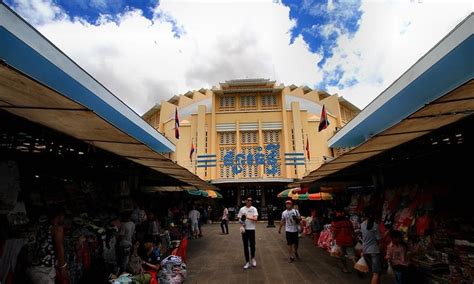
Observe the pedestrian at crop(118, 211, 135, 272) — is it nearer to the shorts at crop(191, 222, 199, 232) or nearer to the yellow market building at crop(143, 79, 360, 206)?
the shorts at crop(191, 222, 199, 232)

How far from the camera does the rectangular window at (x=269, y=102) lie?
25.4m

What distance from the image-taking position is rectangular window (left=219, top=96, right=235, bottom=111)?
25.5 metres

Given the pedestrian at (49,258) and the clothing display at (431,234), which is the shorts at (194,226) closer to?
the clothing display at (431,234)

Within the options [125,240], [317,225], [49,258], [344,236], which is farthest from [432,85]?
[49,258]

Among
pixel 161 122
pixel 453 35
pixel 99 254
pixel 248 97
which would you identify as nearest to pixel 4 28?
pixel 99 254

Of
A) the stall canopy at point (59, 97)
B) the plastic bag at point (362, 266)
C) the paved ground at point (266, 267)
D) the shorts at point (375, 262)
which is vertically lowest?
the paved ground at point (266, 267)

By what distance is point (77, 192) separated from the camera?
4.94m

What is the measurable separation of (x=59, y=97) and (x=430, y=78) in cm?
866

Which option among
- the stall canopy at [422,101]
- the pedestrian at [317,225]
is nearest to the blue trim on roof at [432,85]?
the stall canopy at [422,101]

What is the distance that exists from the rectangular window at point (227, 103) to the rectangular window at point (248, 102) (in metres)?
0.84

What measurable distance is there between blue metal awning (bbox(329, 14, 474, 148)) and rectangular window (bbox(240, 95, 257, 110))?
14.2 metres

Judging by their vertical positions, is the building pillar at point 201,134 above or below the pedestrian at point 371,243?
above

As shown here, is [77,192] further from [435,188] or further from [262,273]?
[435,188]

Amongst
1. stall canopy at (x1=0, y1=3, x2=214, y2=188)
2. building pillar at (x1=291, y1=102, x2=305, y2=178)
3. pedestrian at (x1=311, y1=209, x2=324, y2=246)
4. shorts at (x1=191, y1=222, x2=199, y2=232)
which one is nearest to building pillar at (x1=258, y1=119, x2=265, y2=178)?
building pillar at (x1=291, y1=102, x2=305, y2=178)
